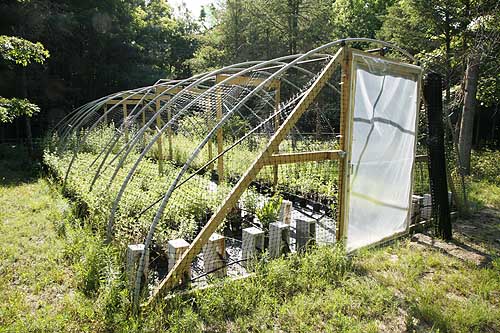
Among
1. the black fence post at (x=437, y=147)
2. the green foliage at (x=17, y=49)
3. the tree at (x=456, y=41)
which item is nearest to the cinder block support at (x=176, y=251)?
the green foliage at (x=17, y=49)

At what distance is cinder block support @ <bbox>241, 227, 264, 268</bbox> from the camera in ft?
10.9

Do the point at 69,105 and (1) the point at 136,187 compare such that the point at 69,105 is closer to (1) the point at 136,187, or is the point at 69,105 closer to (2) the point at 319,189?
(1) the point at 136,187

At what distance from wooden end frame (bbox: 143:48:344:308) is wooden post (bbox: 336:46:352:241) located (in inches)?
5.5

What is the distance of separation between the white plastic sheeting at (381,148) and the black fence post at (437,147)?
0.18m

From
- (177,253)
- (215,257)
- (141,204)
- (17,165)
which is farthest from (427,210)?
(17,165)

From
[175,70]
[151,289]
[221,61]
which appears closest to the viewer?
[151,289]

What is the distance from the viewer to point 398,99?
4059mm

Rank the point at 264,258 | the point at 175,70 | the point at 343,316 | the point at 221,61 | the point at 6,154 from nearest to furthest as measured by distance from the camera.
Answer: the point at 343,316 < the point at 264,258 < the point at 6,154 < the point at 221,61 < the point at 175,70


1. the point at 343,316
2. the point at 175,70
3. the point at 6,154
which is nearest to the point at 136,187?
the point at 343,316

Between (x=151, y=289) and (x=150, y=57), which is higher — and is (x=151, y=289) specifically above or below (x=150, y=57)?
below

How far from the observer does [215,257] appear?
3078 mm

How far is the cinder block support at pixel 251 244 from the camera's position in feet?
10.9

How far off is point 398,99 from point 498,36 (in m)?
3.79

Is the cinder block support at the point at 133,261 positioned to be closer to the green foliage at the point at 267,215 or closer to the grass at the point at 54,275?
the grass at the point at 54,275
